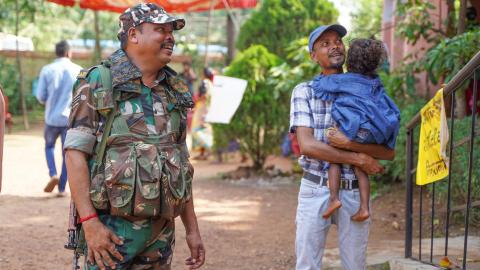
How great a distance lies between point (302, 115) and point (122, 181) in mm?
1226

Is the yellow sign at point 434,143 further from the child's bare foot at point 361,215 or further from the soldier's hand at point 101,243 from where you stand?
the soldier's hand at point 101,243

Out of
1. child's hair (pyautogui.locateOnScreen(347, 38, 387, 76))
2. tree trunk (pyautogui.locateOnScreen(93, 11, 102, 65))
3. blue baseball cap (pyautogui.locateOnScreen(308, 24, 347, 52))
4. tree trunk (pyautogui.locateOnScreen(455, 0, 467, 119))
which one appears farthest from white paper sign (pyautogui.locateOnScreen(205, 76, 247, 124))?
tree trunk (pyautogui.locateOnScreen(93, 11, 102, 65))

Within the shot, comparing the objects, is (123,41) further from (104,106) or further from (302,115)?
(302,115)

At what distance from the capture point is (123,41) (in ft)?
9.99

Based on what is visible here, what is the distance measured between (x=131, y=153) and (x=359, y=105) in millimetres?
1301

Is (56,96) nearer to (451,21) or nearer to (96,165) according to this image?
(451,21)

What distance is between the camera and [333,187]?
3.58 meters

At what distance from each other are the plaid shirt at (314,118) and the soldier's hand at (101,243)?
1247 millimetres

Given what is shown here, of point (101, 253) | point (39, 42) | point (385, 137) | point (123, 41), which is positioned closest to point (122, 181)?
point (101, 253)

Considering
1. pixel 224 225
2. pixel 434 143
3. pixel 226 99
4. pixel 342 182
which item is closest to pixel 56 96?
pixel 226 99

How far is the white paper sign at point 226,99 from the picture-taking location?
396 inches

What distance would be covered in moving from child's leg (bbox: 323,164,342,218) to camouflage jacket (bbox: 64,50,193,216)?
2.92 ft

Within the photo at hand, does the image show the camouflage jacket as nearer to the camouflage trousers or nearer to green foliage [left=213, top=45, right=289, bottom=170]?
the camouflage trousers

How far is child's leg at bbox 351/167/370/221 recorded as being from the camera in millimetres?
3613
